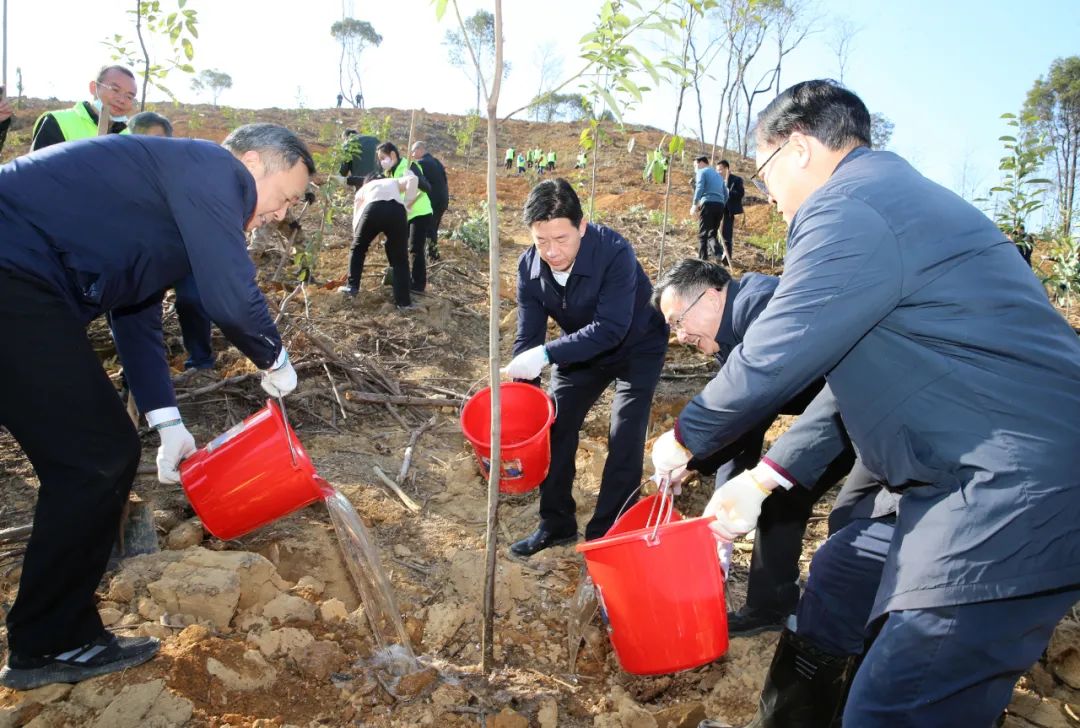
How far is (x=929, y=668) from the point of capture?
1285 mm

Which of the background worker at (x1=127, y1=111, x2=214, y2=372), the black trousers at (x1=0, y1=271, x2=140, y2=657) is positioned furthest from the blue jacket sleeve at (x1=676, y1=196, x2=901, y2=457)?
the background worker at (x1=127, y1=111, x2=214, y2=372)

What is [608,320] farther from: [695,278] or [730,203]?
[730,203]

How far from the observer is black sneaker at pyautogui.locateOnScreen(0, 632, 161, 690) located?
5.83ft

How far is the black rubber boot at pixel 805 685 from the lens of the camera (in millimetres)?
1840

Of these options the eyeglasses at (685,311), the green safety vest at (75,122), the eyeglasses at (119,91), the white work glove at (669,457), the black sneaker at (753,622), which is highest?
the eyeglasses at (119,91)

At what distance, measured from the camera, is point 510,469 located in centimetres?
279

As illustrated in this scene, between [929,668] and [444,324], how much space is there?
16.8 ft

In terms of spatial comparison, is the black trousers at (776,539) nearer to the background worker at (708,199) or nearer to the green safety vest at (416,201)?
the green safety vest at (416,201)

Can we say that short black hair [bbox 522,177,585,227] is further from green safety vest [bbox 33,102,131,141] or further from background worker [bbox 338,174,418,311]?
background worker [bbox 338,174,418,311]

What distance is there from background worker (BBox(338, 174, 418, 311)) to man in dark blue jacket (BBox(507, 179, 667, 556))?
3.14 m

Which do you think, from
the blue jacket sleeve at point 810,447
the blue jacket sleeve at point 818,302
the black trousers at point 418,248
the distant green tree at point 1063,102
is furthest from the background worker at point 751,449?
the distant green tree at point 1063,102

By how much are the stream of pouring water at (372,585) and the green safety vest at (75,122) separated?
2895mm

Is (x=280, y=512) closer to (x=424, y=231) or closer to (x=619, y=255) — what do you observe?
(x=619, y=255)

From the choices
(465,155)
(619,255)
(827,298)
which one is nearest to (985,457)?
(827,298)
